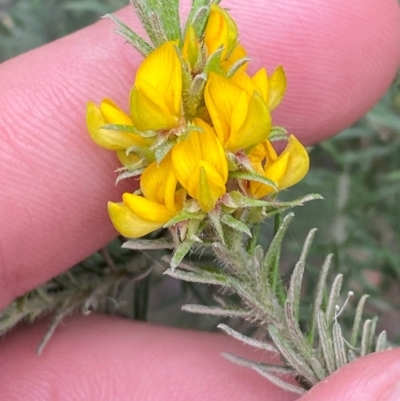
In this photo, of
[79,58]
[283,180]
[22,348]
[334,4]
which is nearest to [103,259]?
[22,348]

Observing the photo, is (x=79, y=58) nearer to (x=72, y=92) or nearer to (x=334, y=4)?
(x=72, y=92)

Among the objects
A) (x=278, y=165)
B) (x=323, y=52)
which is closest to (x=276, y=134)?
(x=278, y=165)

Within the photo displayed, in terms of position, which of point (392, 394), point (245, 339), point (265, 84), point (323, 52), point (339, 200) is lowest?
point (339, 200)

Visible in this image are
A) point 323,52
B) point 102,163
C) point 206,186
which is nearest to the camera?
point 206,186

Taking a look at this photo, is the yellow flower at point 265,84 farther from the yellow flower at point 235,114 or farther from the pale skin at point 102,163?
the pale skin at point 102,163

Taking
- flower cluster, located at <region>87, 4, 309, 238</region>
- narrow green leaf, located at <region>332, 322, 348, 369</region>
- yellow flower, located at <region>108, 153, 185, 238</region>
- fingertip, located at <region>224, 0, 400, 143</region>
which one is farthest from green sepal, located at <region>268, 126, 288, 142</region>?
fingertip, located at <region>224, 0, 400, 143</region>

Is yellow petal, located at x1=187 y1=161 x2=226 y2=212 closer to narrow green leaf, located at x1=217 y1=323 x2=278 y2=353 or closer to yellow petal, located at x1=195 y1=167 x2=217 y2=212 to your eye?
yellow petal, located at x1=195 y1=167 x2=217 y2=212

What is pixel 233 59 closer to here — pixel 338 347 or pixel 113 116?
pixel 113 116
